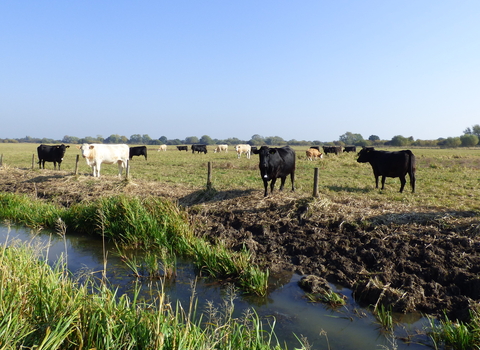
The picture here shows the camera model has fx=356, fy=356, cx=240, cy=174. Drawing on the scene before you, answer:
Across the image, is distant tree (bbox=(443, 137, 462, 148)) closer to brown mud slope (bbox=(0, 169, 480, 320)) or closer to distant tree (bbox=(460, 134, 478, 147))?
distant tree (bbox=(460, 134, 478, 147))

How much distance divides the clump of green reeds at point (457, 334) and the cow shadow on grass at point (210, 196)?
6.85m

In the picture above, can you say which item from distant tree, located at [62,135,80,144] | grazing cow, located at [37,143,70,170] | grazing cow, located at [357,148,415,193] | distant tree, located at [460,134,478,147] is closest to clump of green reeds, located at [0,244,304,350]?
grazing cow, located at [357,148,415,193]

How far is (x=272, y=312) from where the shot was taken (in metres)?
5.65

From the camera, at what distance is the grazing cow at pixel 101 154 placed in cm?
1725

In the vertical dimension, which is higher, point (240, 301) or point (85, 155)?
point (85, 155)

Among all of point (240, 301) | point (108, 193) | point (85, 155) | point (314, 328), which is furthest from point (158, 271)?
point (85, 155)

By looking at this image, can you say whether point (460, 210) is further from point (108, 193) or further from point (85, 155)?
point (85, 155)

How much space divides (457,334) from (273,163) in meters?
7.25

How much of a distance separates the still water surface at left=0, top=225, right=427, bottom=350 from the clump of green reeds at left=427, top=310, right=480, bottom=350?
0.18 m

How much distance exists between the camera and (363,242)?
299 inches

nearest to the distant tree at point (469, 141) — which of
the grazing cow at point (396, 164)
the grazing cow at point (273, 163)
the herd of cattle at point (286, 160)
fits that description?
the herd of cattle at point (286, 160)

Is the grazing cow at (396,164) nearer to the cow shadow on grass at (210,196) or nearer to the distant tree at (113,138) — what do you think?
the cow shadow on grass at (210,196)

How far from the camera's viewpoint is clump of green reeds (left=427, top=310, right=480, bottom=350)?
4.51 meters

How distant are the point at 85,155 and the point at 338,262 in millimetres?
13981
